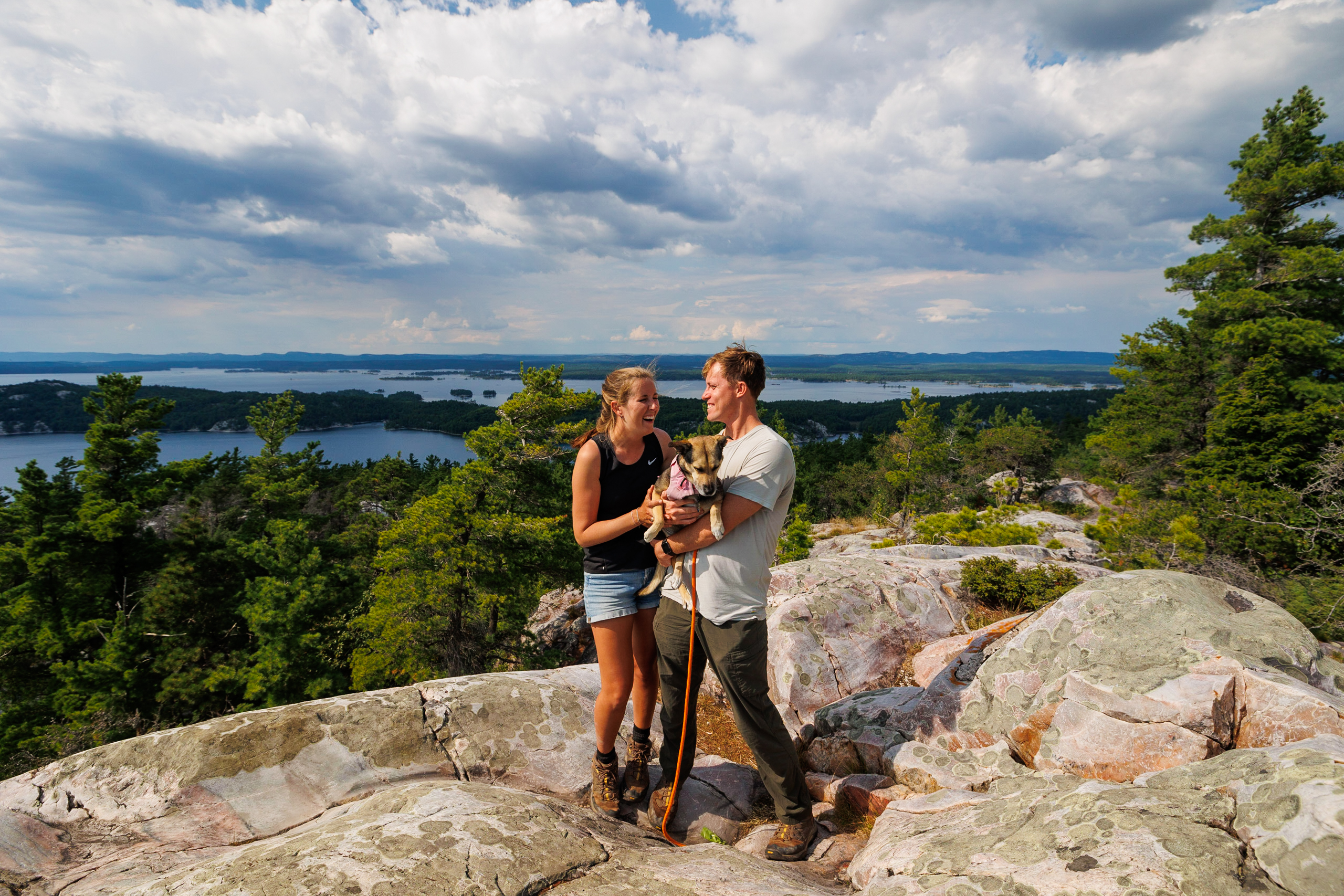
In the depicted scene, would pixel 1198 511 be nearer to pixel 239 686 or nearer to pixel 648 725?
pixel 648 725

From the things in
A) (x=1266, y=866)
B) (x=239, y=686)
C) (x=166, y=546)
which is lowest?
(x=239, y=686)

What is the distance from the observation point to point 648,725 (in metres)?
4.20

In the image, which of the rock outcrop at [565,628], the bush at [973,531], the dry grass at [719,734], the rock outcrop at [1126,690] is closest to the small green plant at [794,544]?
the bush at [973,531]

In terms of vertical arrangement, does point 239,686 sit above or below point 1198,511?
below

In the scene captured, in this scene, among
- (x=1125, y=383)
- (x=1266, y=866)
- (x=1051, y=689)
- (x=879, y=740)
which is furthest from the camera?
(x=1125, y=383)

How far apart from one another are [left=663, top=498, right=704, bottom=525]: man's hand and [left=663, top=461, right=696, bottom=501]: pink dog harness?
0.02 metres

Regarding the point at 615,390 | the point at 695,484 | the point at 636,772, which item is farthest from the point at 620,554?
the point at 636,772

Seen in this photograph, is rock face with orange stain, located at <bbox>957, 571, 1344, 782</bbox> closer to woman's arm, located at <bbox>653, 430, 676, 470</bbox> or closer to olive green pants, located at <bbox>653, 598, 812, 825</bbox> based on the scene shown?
olive green pants, located at <bbox>653, 598, 812, 825</bbox>

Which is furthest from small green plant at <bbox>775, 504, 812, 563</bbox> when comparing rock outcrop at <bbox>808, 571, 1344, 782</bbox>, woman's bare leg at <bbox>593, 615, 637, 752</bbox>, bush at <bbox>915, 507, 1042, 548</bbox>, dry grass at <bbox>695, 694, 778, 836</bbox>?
woman's bare leg at <bbox>593, 615, 637, 752</bbox>

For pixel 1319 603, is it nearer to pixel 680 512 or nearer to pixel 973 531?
pixel 973 531

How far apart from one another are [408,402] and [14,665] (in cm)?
12805

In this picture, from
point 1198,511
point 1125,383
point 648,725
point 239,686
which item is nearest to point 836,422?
point 1125,383

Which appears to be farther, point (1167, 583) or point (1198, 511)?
point (1198, 511)

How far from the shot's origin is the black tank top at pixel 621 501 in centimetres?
378
